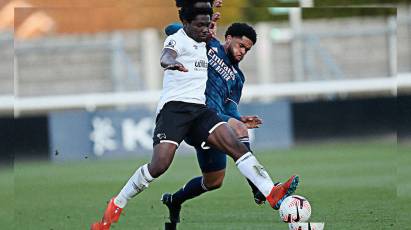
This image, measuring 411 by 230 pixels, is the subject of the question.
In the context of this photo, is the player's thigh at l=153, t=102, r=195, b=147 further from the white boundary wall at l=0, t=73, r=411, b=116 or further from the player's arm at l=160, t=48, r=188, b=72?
the white boundary wall at l=0, t=73, r=411, b=116

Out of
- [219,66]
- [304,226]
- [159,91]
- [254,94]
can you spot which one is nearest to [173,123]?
[219,66]

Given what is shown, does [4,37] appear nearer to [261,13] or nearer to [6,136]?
[6,136]

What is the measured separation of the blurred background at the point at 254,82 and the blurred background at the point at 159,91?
23mm

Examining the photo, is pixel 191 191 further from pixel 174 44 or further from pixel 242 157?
pixel 174 44

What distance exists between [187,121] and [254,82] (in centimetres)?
835

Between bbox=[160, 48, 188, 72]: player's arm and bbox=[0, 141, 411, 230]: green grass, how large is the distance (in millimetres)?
1721

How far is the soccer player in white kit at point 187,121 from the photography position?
6.62 metres

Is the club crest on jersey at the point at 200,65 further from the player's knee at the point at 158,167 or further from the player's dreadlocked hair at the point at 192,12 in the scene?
the player's knee at the point at 158,167

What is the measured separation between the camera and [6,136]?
1323cm

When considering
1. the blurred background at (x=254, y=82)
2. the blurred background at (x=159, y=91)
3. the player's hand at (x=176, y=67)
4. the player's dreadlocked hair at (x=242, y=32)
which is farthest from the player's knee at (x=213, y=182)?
the blurred background at (x=254, y=82)

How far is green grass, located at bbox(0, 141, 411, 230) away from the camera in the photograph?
810cm

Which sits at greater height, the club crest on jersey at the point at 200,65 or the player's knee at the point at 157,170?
the club crest on jersey at the point at 200,65

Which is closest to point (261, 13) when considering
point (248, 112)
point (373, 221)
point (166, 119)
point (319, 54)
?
point (248, 112)

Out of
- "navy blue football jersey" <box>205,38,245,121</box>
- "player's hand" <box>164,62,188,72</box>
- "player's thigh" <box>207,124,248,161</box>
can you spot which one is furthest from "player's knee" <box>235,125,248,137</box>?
"player's hand" <box>164,62,188,72</box>
